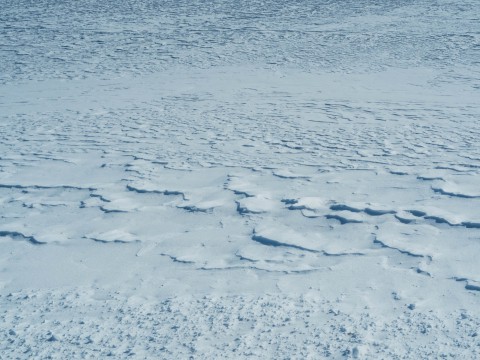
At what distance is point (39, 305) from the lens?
5.22 ft

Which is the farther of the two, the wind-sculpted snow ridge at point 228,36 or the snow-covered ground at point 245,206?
the wind-sculpted snow ridge at point 228,36

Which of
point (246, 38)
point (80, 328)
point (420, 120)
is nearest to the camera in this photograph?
point (80, 328)

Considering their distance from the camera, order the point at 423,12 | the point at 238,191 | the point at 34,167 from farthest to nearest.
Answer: the point at 423,12
the point at 34,167
the point at 238,191

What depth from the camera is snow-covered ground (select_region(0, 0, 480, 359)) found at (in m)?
1.45

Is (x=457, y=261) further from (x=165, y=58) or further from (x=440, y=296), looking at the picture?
(x=165, y=58)

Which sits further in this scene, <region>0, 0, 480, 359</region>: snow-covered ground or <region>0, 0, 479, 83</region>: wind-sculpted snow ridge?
<region>0, 0, 479, 83</region>: wind-sculpted snow ridge

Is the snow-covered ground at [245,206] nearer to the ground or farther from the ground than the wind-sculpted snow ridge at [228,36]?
nearer to the ground

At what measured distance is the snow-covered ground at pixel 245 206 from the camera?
1.45 m

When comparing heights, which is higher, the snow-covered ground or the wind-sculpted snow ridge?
the wind-sculpted snow ridge

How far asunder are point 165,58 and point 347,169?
3306 millimetres

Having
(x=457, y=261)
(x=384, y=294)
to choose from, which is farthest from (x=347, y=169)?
(x=384, y=294)

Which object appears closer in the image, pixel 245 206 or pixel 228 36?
pixel 245 206

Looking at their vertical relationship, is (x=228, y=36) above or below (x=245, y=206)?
above

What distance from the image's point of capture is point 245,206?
7.27ft
